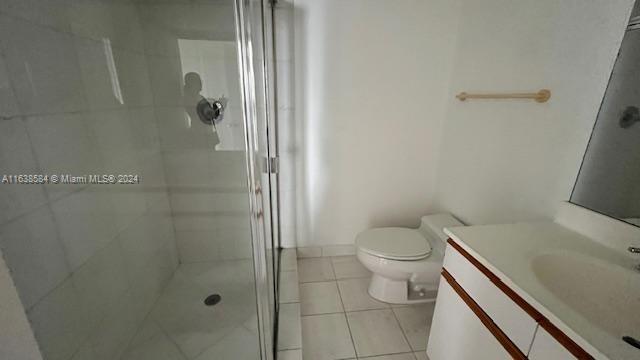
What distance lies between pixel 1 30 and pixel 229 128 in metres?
0.80

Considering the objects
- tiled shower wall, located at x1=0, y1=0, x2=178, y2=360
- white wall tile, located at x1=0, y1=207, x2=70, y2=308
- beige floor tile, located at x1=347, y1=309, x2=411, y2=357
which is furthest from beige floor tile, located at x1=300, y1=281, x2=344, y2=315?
white wall tile, located at x1=0, y1=207, x2=70, y2=308

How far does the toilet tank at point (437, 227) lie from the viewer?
5.05 feet

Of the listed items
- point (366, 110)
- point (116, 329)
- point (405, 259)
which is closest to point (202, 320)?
point (116, 329)

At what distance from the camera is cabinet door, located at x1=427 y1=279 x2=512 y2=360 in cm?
81

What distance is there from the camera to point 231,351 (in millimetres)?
1140

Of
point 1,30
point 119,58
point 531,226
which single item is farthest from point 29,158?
point 531,226

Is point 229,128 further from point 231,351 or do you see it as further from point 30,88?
point 231,351

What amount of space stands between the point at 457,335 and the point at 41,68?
1.60 meters

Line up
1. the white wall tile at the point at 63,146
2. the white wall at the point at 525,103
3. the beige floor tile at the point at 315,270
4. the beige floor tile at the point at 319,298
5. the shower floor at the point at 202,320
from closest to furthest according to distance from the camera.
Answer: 1. the white wall tile at the point at 63,146
2. the white wall at the point at 525,103
3. the shower floor at the point at 202,320
4. the beige floor tile at the point at 319,298
5. the beige floor tile at the point at 315,270

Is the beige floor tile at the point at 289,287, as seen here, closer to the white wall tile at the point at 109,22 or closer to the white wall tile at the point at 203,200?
the white wall tile at the point at 203,200

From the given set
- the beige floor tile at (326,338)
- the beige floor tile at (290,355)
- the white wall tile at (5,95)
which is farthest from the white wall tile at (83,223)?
the beige floor tile at (326,338)

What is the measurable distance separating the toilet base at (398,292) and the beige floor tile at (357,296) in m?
0.05

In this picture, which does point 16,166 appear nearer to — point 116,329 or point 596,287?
point 116,329

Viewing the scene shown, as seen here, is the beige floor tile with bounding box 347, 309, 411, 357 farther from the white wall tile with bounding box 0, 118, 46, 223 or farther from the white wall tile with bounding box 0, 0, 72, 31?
the white wall tile with bounding box 0, 0, 72, 31
